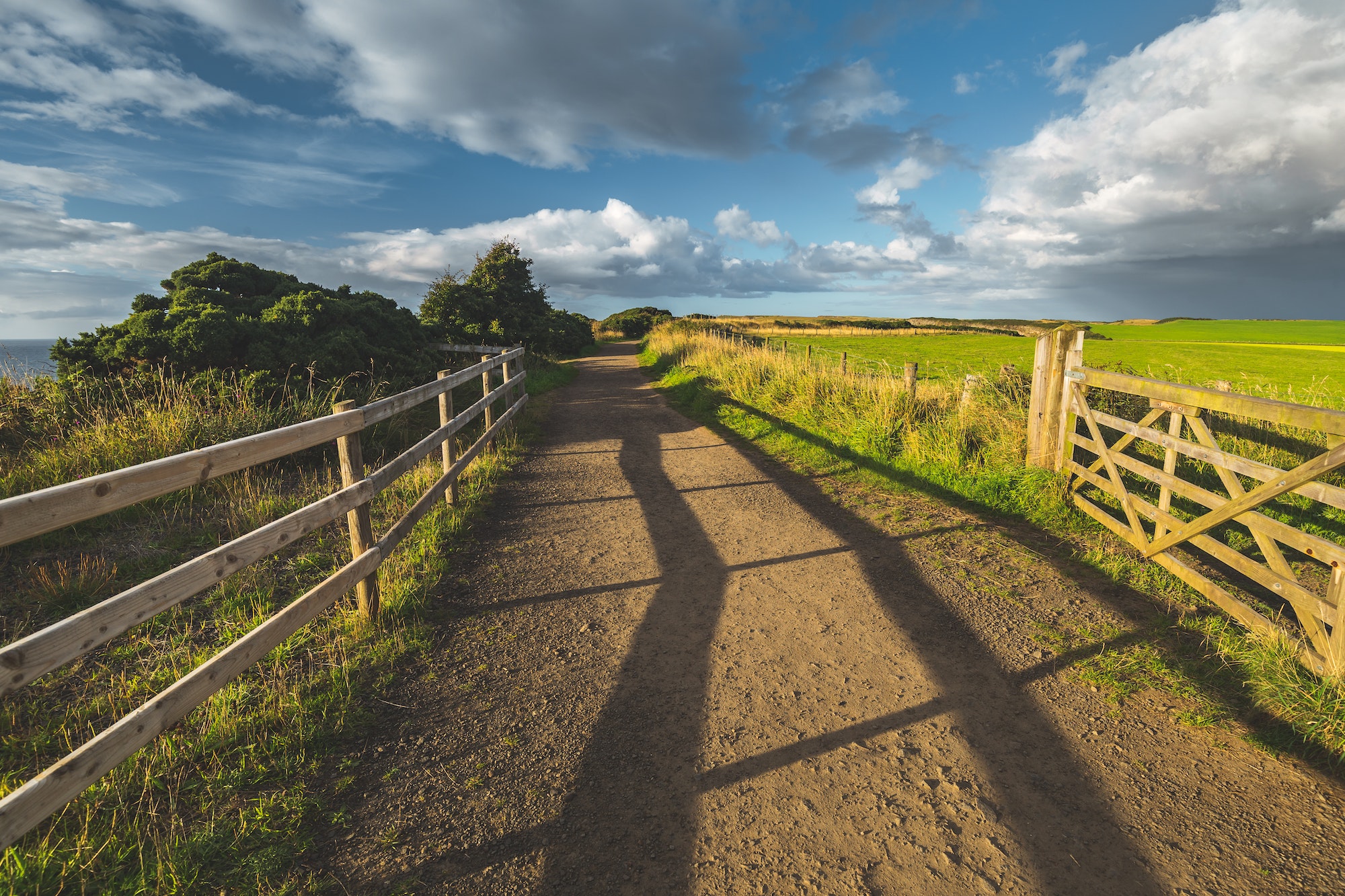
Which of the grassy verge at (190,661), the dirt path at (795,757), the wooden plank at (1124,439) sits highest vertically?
the wooden plank at (1124,439)

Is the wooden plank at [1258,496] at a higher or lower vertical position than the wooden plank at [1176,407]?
lower

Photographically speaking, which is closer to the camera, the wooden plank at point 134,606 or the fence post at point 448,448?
the wooden plank at point 134,606

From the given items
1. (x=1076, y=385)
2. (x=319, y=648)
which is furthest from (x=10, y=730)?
(x=1076, y=385)

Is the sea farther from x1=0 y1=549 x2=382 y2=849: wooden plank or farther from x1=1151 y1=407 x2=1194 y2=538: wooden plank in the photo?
x1=1151 y1=407 x2=1194 y2=538: wooden plank

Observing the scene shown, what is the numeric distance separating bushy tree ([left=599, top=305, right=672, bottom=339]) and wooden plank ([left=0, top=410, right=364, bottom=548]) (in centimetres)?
5127

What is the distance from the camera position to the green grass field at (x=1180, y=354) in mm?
16797

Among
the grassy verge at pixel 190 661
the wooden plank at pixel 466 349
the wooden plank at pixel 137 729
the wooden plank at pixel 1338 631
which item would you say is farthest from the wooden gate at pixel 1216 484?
the wooden plank at pixel 466 349

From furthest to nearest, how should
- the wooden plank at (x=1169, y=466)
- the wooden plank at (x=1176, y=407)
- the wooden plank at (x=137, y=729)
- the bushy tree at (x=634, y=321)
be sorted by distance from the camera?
1. the bushy tree at (x=634, y=321)
2. the wooden plank at (x=1169, y=466)
3. the wooden plank at (x=1176, y=407)
4. the wooden plank at (x=137, y=729)

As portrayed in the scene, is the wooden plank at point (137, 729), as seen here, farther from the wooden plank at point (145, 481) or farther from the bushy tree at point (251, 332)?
the bushy tree at point (251, 332)

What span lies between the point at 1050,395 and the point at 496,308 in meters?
15.5

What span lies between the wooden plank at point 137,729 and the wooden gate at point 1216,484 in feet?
18.5

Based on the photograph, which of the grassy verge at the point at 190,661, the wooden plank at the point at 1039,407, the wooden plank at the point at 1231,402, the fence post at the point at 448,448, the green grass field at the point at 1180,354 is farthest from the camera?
the green grass field at the point at 1180,354

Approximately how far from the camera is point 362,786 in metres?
2.82

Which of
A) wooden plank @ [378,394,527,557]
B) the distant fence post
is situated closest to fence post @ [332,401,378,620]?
wooden plank @ [378,394,527,557]
